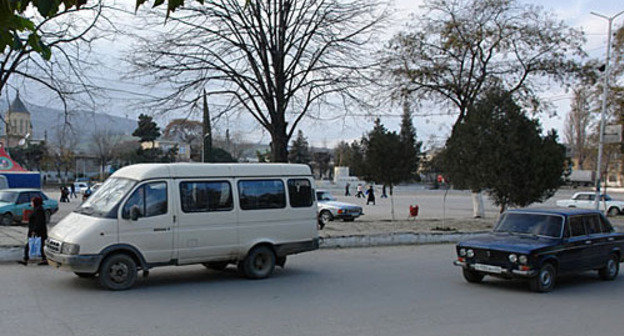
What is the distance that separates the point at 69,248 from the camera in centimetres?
1005

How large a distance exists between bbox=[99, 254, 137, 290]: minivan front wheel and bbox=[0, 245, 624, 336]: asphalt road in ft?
0.70

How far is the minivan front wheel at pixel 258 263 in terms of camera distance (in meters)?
11.8

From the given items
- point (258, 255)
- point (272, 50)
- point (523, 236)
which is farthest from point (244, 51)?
point (523, 236)

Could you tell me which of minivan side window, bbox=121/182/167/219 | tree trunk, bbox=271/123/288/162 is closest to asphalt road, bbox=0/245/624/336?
minivan side window, bbox=121/182/167/219

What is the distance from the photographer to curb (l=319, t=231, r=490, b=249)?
17594mm

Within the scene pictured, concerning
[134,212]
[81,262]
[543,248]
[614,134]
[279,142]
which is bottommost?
[81,262]

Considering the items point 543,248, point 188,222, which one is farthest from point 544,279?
point 188,222

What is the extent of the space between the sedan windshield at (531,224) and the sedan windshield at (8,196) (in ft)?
65.9

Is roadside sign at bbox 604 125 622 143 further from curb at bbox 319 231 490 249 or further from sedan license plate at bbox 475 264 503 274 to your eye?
sedan license plate at bbox 475 264 503 274

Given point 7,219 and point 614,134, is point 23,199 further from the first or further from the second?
point 614,134

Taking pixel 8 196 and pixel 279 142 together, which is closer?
pixel 279 142

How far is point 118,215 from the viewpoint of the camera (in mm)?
10391

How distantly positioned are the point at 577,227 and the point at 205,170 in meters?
7.69

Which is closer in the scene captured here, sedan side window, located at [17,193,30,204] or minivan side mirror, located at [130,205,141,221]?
minivan side mirror, located at [130,205,141,221]
